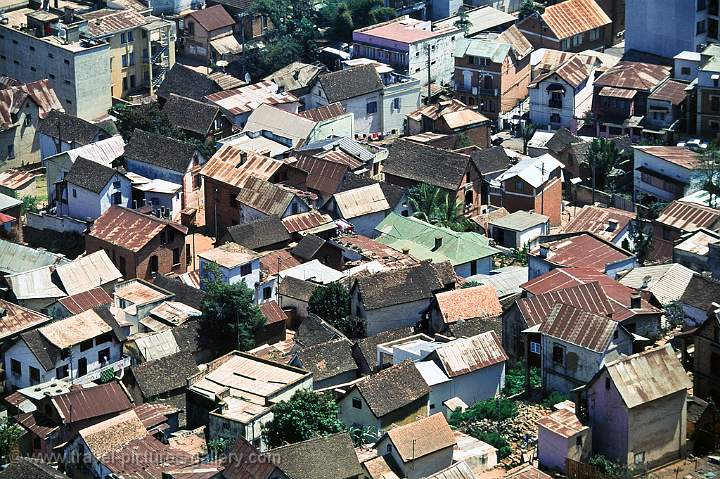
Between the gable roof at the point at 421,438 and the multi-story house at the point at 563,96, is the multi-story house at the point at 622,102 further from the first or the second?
the gable roof at the point at 421,438

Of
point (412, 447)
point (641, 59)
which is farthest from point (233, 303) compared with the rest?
point (641, 59)

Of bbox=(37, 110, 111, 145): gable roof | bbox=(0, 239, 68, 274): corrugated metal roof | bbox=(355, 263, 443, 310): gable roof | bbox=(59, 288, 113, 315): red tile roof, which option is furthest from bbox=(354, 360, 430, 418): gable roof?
bbox=(37, 110, 111, 145): gable roof

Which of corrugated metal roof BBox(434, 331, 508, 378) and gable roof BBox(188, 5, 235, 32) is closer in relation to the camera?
corrugated metal roof BBox(434, 331, 508, 378)

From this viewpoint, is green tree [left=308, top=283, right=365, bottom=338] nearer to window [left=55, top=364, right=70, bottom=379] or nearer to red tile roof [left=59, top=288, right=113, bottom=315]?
Answer: red tile roof [left=59, top=288, right=113, bottom=315]

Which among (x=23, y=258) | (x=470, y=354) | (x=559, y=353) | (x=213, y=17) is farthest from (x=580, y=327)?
(x=213, y=17)

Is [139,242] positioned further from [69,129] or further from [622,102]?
[622,102]

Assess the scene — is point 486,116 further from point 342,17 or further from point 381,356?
point 381,356
